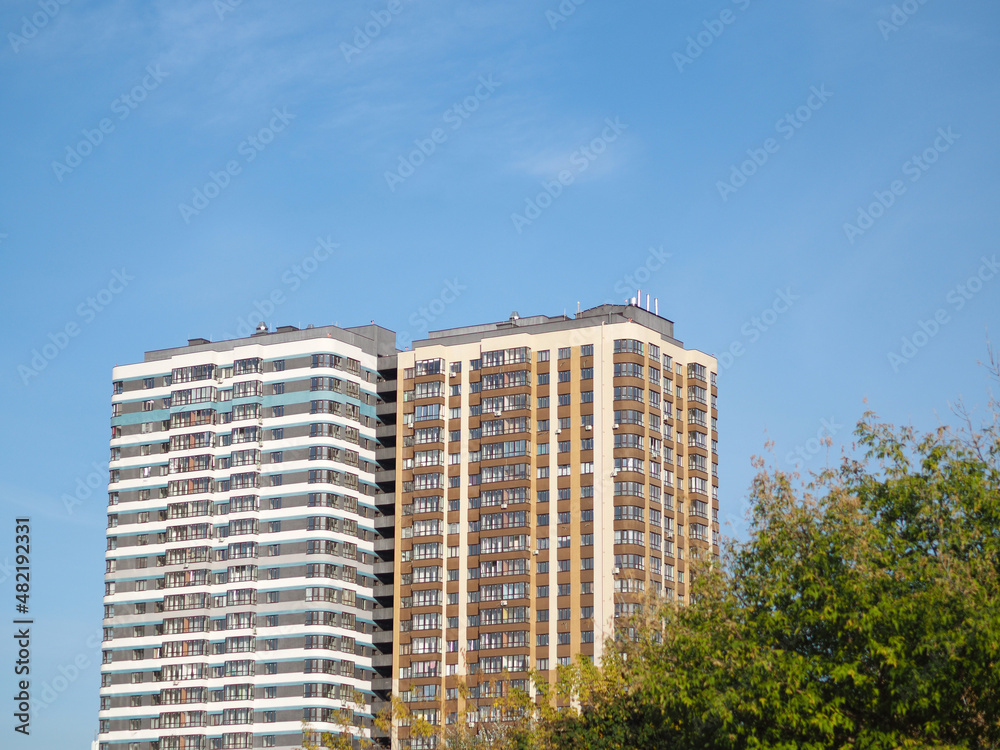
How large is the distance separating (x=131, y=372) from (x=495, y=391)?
1687 inches

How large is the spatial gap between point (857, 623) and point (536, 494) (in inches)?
3864

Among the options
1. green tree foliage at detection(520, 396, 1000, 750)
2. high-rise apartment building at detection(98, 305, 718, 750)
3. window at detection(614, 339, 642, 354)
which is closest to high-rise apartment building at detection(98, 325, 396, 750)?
high-rise apartment building at detection(98, 305, 718, 750)

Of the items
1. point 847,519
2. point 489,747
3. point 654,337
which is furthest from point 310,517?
point 847,519

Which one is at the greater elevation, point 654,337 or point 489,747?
point 654,337

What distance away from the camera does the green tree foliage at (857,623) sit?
56.5 m

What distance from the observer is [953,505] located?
197 ft

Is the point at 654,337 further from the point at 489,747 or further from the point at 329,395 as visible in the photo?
the point at 489,747

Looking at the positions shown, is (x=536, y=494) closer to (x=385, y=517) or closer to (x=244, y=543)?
(x=385, y=517)

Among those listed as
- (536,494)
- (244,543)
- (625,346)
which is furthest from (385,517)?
(625,346)

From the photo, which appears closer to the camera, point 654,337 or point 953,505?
point 953,505

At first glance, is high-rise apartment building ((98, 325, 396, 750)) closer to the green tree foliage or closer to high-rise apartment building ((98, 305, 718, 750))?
high-rise apartment building ((98, 305, 718, 750))

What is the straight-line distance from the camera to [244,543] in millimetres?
158250

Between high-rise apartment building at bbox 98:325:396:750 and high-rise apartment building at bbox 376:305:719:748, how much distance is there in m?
5.70

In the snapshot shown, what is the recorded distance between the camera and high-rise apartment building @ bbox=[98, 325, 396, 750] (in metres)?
153
